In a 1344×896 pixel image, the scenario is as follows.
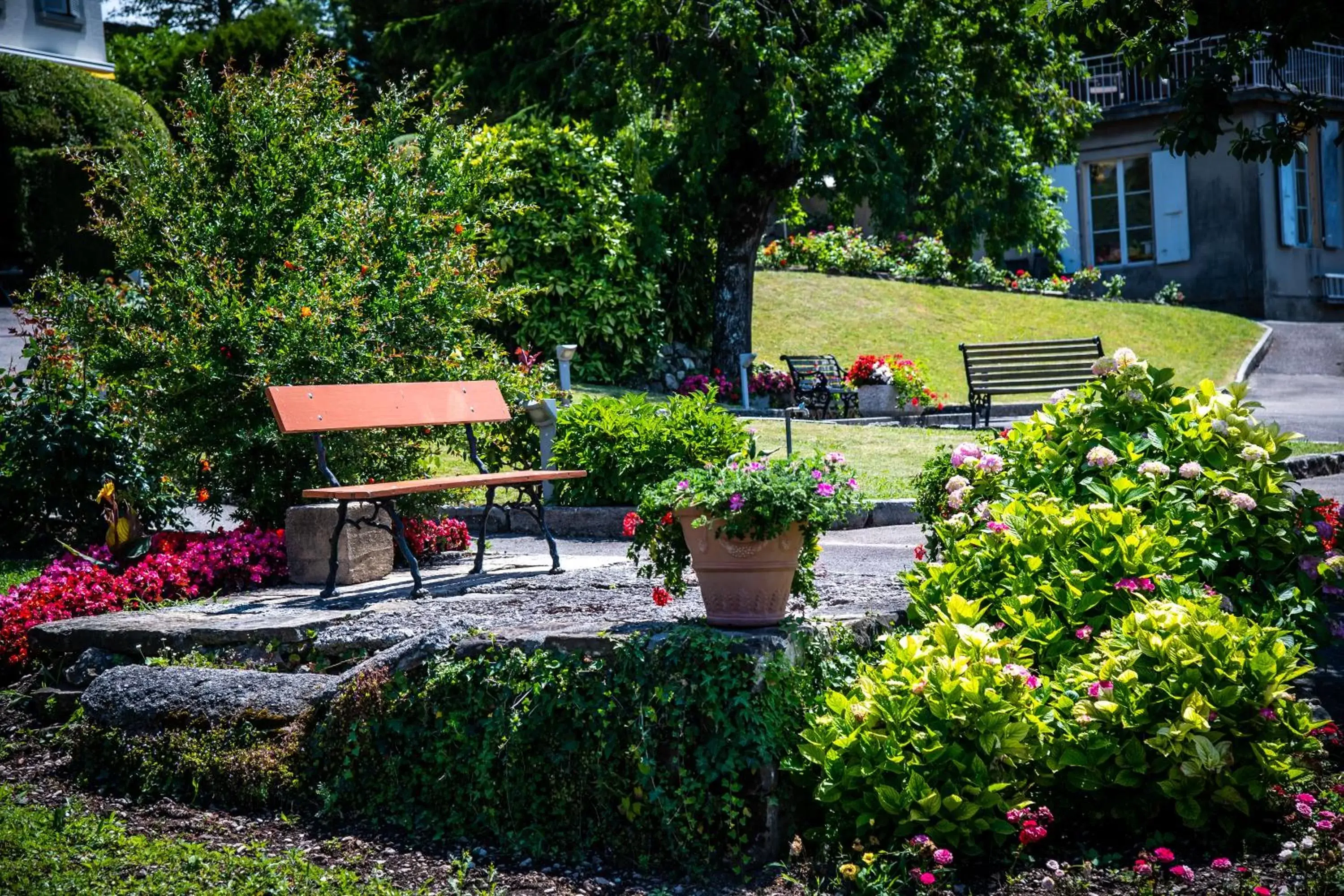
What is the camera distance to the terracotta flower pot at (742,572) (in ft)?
14.8

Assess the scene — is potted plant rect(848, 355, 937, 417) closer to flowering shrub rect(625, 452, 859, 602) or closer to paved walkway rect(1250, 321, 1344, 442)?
paved walkway rect(1250, 321, 1344, 442)

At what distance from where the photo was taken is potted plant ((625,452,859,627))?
14.6 feet

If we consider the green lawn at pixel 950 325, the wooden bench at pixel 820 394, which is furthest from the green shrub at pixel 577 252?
the green lawn at pixel 950 325

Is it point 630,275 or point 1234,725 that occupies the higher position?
point 630,275

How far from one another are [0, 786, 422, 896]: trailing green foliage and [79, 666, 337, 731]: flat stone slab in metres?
0.59

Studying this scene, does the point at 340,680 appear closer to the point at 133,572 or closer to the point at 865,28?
the point at 133,572

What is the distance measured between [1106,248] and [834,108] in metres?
13.1

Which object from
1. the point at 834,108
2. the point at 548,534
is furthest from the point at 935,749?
the point at 834,108

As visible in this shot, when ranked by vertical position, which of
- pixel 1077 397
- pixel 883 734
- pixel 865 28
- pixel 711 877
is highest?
pixel 865 28

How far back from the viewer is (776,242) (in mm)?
25609

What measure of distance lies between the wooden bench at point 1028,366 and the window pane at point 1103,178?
40.9 feet

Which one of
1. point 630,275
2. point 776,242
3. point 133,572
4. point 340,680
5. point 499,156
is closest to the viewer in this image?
point 340,680

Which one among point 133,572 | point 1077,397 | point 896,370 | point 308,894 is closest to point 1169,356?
point 896,370

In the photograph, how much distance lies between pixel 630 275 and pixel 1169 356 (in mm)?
9199
